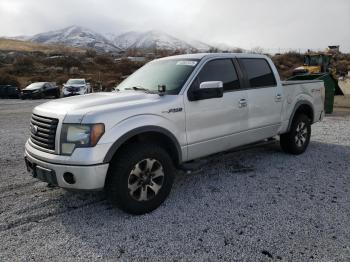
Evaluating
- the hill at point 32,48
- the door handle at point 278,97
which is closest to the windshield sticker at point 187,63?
the door handle at point 278,97

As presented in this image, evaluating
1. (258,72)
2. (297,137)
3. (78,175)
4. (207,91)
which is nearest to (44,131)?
(78,175)

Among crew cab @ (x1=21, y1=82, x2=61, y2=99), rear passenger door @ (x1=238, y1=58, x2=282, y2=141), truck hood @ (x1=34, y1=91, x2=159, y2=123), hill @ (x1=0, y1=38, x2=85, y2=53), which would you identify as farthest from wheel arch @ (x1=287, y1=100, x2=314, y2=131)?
hill @ (x1=0, y1=38, x2=85, y2=53)

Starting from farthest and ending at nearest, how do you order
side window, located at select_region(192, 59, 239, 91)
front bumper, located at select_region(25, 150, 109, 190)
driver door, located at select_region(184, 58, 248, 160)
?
side window, located at select_region(192, 59, 239, 91)
driver door, located at select_region(184, 58, 248, 160)
front bumper, located at select_region(25, 150, 109, 190)

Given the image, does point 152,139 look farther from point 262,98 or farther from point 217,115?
point 262,98

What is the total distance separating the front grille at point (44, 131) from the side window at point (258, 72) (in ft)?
9.99

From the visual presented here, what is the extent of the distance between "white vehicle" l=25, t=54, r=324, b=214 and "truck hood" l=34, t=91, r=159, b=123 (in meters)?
0.01

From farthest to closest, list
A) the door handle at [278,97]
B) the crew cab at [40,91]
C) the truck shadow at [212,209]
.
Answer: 1. the crew cab at [40,91]
2. the door handle at [278,97]
3. the truck shadow at [212,209]

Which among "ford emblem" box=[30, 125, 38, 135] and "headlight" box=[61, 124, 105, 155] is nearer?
"headlight" box=[61, 124, 105, 155]

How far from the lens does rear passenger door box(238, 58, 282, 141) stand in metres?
5.55

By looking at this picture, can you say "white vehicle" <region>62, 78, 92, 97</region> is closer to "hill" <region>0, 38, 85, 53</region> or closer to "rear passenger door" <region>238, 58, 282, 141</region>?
"rear passenger door" <region>238, 58, 282, 141</region>

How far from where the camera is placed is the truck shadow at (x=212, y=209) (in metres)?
3.60

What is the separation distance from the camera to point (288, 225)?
3.86 metres

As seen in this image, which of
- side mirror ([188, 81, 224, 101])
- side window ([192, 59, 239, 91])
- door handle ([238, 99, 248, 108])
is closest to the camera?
side mirror ([188, 81, 224, 101])

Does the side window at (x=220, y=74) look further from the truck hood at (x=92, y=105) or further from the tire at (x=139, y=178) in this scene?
the tire at (x=139, y=178)
